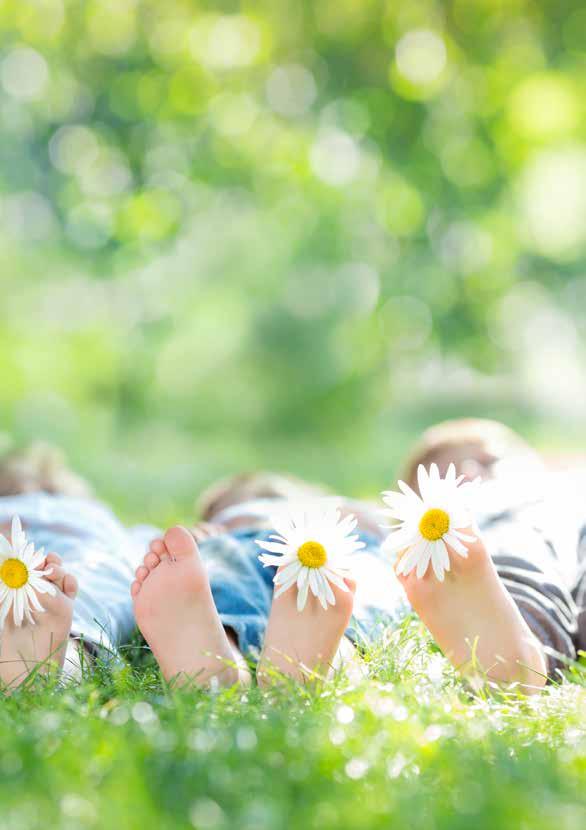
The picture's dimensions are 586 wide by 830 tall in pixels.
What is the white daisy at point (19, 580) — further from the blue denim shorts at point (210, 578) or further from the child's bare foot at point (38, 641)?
the blue denim shorts at point (210, 578)

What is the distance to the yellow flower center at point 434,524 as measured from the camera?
1009 mm

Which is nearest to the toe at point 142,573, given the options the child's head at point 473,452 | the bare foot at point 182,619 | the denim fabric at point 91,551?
the bare foot at point 182,619

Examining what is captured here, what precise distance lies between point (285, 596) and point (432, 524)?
170 millimetres

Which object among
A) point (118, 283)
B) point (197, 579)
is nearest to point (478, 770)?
point (197, 579)

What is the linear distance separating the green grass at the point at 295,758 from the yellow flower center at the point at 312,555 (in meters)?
0.12

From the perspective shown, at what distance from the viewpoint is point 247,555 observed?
1.35 metres

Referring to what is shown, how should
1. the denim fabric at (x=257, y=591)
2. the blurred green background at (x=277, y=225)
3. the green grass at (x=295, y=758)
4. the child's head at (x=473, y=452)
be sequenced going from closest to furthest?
1. the green grass at (x=295, y=758)
2. the denim fabric at (x=257, y=591)
3. the child's head at (x=473, y=452)
4. the blurred green background at (x=277, y=225)

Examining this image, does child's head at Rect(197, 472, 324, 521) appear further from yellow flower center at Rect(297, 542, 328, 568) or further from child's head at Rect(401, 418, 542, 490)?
yellow flower center at Rect(297, 542, 328, 568)

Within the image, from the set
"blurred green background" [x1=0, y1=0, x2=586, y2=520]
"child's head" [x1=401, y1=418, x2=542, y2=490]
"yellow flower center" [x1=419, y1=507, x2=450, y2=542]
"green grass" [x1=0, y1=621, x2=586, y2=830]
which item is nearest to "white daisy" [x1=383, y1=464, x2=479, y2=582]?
"yellow flower center" [x1=419, y1=507, x2=450, y2=542]

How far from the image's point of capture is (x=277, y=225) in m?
5.32

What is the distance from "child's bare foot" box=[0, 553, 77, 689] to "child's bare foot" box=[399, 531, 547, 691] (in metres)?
0.37

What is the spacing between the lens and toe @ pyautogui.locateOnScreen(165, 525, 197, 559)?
107 cm

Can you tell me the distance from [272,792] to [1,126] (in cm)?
518

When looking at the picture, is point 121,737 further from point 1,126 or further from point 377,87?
point 1,126
